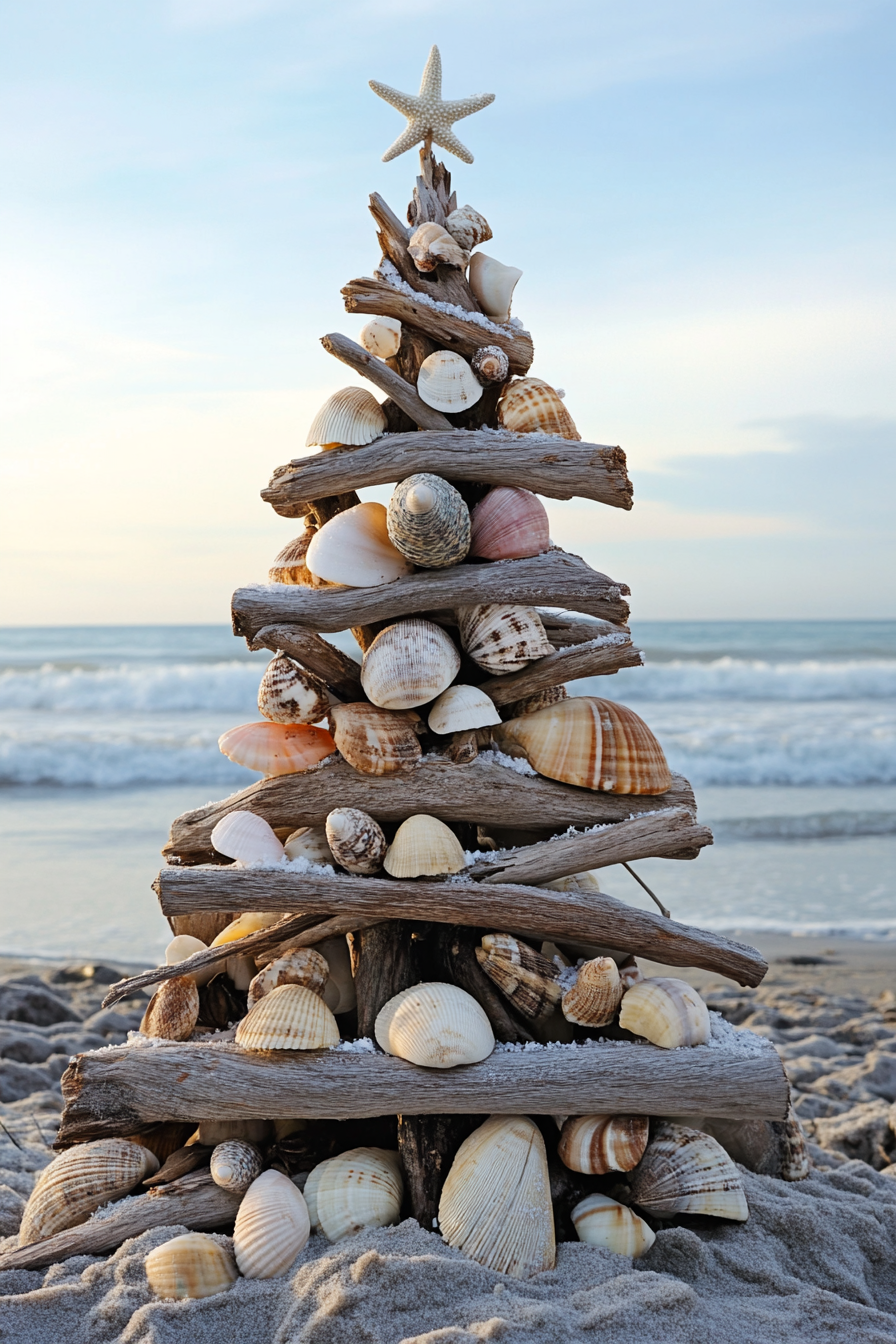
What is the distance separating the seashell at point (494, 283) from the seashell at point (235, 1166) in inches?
104

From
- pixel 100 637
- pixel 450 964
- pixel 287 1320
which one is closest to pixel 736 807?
pixel 450 964

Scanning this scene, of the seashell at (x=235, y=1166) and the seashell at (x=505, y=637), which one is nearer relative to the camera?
the seashell at (x=235, y=1166)

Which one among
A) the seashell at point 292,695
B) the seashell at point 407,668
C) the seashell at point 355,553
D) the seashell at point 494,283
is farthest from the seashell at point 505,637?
the seashell at point 494,283

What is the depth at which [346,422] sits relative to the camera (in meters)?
3.08

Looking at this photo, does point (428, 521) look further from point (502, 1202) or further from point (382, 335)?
point (502, 1202)

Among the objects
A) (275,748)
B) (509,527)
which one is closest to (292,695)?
(275,748)

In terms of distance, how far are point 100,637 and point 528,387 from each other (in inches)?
1514

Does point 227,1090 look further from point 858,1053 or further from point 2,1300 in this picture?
point 858,1053

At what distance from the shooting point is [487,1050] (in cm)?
280

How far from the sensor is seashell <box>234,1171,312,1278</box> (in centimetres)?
259

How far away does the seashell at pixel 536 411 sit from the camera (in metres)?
3.14

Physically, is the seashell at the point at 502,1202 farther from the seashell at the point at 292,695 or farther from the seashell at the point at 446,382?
the seashell at the point at 446,382

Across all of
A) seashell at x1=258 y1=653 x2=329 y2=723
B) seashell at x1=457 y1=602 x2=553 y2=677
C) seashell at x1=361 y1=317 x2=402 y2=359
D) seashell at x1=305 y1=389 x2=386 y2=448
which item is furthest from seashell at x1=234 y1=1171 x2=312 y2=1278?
seashell at x1=361 y1=317 x2=402 y2=359

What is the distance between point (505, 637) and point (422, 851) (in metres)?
0.67
